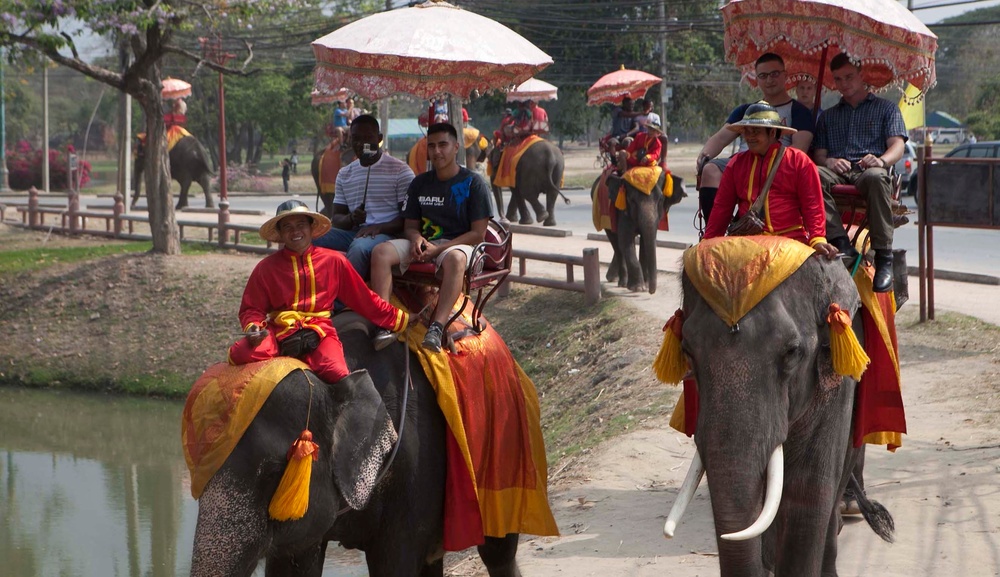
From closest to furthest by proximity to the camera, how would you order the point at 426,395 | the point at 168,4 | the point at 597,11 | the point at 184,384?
the point at 426,395
the point at 184,384
the point at 168,4
the point at 597,11

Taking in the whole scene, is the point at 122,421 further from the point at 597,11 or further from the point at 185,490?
the point at 597,11

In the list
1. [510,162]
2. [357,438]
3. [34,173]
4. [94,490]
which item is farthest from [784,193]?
[34,173]

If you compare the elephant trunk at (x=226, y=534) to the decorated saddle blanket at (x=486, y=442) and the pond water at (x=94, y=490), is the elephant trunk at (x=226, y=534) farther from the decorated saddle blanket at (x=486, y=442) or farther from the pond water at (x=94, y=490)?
the pond water at (x=94, y=490)

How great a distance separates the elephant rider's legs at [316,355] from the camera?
439cm

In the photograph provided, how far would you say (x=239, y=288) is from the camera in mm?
16391

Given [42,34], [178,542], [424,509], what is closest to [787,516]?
[424,509]

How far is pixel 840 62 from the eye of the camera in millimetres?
6117

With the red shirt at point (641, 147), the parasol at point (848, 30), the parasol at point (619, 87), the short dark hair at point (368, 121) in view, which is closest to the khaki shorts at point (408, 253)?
the short dark hair at point (368, 121)

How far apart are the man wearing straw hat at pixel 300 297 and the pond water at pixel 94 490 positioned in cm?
454

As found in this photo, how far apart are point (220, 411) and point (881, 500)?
14.3 ft

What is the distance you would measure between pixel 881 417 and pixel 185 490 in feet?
25.9

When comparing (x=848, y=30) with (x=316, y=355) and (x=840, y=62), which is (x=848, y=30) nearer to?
(x=840, y=62)

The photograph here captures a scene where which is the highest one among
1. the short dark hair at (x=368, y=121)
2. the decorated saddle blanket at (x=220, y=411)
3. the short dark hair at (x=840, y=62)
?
the short dark hair at (x=840, y=62)

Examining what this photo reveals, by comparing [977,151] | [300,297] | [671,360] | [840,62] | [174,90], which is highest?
[174,90]
